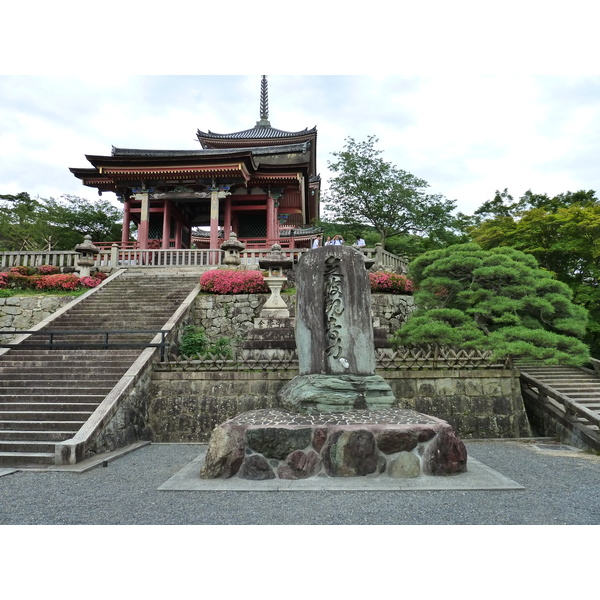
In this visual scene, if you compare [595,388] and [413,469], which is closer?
[413,469]

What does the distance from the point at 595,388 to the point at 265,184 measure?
1706 cm

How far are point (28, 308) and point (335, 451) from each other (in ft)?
45.8

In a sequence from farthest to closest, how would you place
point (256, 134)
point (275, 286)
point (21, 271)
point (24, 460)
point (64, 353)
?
1. point (256, 134)
2. point (21, 271)
3. point (275, 286)
4. point (64, 353)
5. point (24, 460)

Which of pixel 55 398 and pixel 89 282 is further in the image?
pixel 89 282

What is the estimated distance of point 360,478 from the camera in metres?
4.47

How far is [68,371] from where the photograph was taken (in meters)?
8.79

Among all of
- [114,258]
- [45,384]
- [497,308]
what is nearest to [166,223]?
[114,258]

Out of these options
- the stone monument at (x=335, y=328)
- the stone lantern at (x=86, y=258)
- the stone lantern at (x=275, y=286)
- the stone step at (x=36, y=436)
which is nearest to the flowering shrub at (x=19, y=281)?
the stone lantern at (x=86, y=258)

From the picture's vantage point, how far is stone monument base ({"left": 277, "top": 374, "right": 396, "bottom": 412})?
5.20 meters

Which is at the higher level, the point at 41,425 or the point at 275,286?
the point at 275,286

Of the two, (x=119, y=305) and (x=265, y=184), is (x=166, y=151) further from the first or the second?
(x=119, y=305)

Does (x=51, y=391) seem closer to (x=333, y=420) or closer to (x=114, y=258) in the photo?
(x=333, y=420)

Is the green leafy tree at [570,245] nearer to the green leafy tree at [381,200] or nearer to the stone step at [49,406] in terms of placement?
the green leafy tree at [381,200]

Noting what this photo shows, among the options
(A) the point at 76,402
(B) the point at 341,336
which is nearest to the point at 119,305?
(A) the point at 76,402
